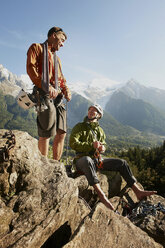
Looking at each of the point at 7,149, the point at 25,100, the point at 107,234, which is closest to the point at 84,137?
the point at 25,100

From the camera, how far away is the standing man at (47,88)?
12.9ft

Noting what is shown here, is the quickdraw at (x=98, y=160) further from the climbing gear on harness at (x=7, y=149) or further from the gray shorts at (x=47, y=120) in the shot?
the climbing gear on harness at (x=7, y=149)

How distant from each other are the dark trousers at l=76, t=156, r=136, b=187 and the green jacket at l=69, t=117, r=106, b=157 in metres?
0.43

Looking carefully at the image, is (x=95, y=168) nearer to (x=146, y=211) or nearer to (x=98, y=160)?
(x=98, y=160)

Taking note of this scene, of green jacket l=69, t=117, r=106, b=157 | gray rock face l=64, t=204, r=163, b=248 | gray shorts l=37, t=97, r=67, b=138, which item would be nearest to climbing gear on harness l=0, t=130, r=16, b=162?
gray shorts l=37, t=97, r=67, b=138

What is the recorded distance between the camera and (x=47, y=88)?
3.90m

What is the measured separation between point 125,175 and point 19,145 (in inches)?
137

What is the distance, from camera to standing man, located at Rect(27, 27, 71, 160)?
155 inches

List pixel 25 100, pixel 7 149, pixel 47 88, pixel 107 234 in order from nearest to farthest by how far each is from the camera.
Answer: pixel 107 234 → pixel 7 149 → pixel 25 100 → pixel 47 88

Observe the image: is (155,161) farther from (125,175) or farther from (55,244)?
(55,244)

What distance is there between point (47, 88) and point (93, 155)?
8.48ft

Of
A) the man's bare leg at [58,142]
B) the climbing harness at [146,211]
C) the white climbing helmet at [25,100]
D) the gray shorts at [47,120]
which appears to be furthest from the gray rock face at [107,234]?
the white climbing helmet at [25,100]

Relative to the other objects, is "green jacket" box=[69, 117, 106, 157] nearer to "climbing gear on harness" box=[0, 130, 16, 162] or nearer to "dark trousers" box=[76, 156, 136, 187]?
"dark trousers" box=[76, 156, 136, 187]

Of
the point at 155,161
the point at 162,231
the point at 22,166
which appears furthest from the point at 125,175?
the point at 155,161
